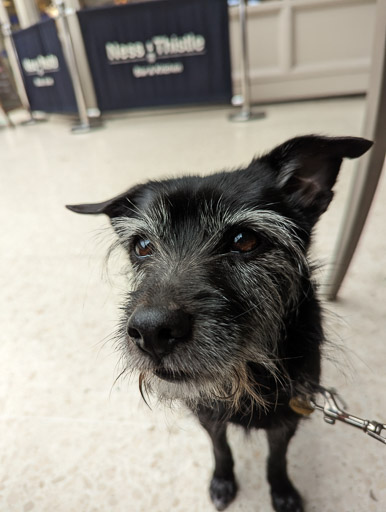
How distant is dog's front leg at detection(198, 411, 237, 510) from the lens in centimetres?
99

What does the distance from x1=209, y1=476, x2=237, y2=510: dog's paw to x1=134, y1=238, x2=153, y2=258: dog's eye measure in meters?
0.66

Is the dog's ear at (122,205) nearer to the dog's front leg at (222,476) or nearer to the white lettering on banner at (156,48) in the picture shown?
the dog's front leg at (222,476)

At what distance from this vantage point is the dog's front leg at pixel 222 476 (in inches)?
39.1

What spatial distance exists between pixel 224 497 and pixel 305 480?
0.24m

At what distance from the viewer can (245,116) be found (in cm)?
448

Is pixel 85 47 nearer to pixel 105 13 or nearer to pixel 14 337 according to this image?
pixel 105 13

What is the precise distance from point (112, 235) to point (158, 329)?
73 cm

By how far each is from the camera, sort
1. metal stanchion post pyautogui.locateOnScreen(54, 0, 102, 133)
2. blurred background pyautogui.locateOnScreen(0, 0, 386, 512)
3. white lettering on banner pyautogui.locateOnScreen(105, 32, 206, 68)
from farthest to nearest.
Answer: metal stanchion post pyautogui.locateOnScreen(54, 0, 102, 133)
white lettering on banner pyautogui.locateOnScreen(105, 32, 206, 68)
blurred background pyautogui.locateOnScreen(0, 0, 386, 512)

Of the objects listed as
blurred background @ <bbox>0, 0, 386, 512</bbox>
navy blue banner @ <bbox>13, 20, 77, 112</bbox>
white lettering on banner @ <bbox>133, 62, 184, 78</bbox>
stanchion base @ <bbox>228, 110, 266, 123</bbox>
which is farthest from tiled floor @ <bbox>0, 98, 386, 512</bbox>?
navy blue banner @ <bbox>13, 20, 77, 112</bbox>

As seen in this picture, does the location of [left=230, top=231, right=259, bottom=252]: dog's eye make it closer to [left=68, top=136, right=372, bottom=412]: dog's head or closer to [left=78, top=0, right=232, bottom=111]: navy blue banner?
[left=68, top=136, right=372, bottom=412]: dog's head

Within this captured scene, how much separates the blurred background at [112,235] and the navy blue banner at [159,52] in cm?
2

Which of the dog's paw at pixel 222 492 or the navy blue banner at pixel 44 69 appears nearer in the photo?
the dog's paw at pixel 222 492

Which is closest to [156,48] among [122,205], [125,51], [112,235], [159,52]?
[159,52]

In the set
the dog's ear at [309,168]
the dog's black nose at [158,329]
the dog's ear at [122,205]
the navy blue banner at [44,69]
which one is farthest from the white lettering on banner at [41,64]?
the dog's black nose at [158,329]
